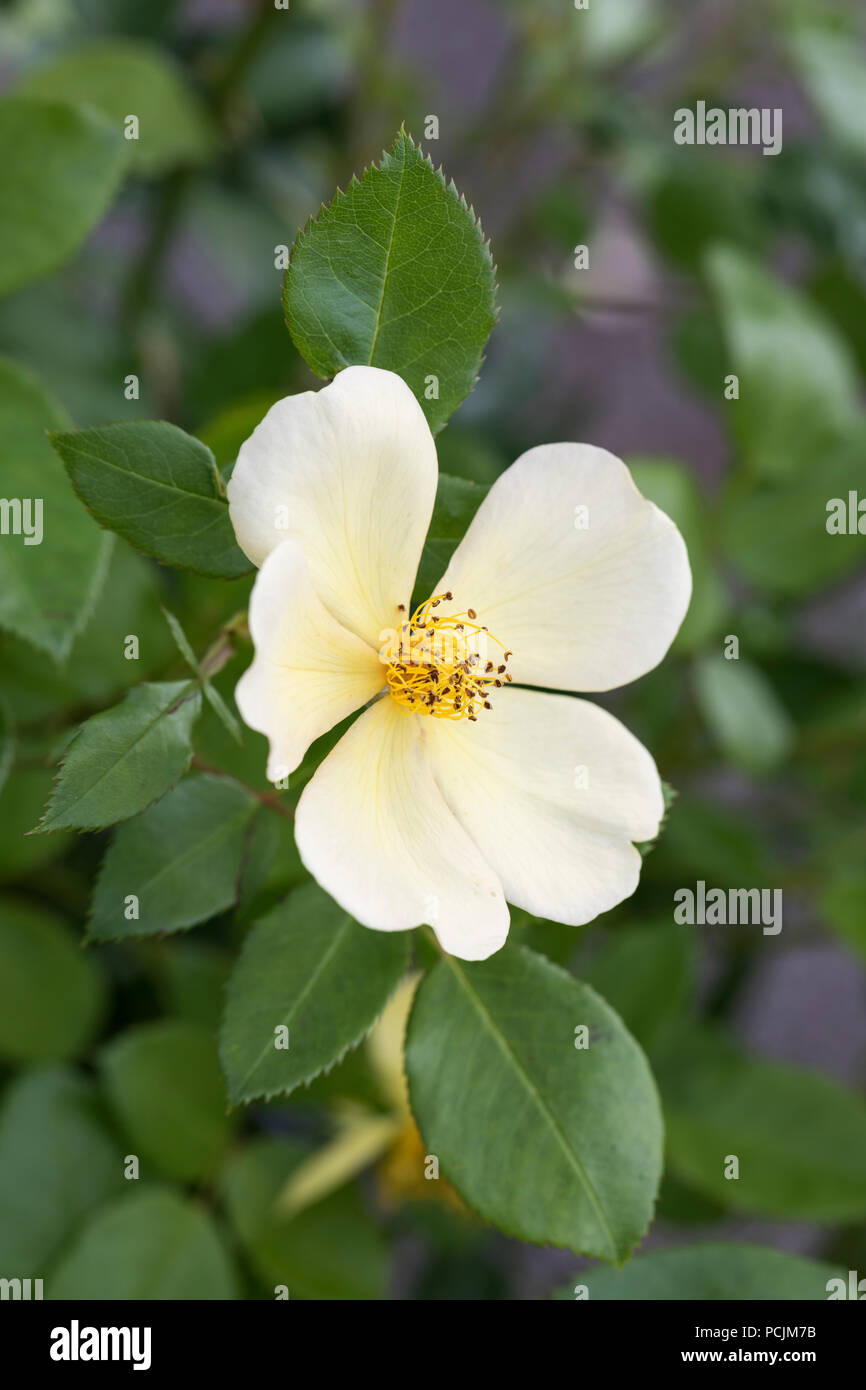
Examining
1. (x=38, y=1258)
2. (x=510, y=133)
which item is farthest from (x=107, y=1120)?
Result: (x=510, y=133)

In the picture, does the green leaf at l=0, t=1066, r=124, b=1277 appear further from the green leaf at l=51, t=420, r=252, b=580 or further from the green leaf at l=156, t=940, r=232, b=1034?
the green leaf at l=51, t=420, r=252, b=580

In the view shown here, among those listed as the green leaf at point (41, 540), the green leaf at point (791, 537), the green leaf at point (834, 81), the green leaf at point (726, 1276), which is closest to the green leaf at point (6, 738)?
the green leaf at point (41, 540)

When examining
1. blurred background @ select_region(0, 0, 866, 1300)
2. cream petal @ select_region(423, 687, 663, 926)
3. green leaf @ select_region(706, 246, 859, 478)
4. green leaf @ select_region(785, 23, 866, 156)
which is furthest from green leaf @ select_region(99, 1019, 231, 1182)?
green leaf @ select_region(785, 23, 866, 156)

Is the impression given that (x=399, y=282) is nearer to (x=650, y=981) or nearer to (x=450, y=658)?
(x=450, y=658)

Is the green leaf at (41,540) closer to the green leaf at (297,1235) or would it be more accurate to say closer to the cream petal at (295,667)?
the cream petal at (295,667)

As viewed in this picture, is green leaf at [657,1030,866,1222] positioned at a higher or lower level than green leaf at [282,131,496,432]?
lower

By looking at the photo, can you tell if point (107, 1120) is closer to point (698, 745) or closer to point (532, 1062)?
point (532, 1062)
